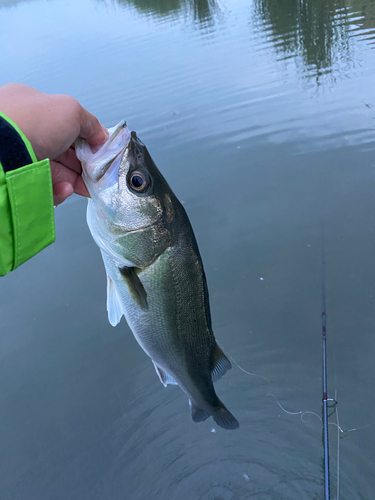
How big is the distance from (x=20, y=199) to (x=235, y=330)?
2.59m

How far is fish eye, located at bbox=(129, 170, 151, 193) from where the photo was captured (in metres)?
1.60

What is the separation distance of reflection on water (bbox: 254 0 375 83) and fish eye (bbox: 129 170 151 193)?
25.6ft

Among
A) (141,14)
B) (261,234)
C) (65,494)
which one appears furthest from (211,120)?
(141,14)

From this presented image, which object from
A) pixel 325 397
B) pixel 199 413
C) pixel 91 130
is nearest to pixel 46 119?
pixel 91 130

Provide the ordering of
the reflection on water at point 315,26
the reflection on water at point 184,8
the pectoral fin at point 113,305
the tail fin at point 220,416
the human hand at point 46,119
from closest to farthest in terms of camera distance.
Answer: the human hand at point 46,119 → the pectoral fin at point 113,305 → the tail fin at point 220,416 → the reflection on water at point 315,26 → the reflection on water at point 184,8

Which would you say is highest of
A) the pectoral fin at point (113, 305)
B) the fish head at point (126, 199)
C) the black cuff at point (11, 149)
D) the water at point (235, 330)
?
the black cuff at point (11, 149)

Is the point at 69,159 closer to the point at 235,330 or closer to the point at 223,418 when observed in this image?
the point at 223,418

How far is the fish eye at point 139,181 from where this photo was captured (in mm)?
1599

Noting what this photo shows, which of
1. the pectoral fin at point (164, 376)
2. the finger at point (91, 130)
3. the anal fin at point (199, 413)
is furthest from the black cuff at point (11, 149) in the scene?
the anal fin at point (199, 413)

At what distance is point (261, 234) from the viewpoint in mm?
4340

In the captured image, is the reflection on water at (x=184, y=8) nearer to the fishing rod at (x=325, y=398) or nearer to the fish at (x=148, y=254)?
the fishing rod at (x=325, y=398)

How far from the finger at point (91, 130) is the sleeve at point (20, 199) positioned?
288mm

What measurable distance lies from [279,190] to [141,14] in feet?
56.5

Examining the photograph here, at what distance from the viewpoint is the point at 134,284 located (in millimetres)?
1709
